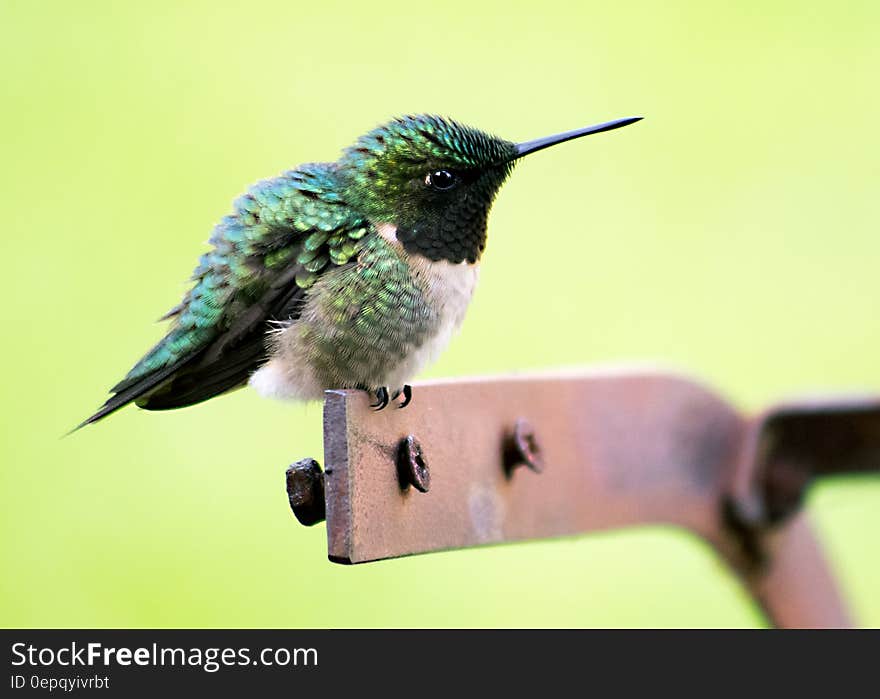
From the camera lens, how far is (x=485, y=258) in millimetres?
6562

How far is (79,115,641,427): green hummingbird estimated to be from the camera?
3.42 meters

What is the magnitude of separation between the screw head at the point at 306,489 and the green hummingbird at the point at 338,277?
767 mm

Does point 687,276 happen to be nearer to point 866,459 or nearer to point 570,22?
point 570,22

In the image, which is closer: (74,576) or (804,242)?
(74,576)

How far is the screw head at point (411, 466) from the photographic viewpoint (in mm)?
2660

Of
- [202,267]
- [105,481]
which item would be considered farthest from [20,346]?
[202,267]

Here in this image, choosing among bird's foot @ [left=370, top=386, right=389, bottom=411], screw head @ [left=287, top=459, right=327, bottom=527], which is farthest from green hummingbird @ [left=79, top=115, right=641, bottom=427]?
screw head @ [left=287, top=459, right=327, bottom=527]

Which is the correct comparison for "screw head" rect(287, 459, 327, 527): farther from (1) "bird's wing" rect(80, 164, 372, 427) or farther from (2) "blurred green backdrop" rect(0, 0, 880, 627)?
(2) "blurred green backdrop" rect(0, 0, 880, 627)

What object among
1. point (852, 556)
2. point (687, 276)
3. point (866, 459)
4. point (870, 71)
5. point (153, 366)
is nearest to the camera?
point (153, 366)

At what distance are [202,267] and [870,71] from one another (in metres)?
5.06

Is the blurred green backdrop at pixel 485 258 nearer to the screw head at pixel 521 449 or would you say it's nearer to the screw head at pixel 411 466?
the screw head at pixel 521 449

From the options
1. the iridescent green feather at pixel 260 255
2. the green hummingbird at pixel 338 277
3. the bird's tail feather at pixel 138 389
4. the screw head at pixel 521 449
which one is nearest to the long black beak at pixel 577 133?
the green hummingbird at pixel 338 277

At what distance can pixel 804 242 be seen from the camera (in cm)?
732

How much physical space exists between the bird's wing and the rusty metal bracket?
22.1 inches
